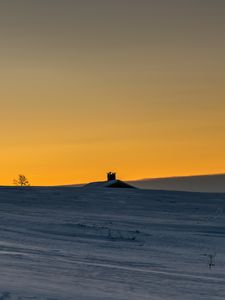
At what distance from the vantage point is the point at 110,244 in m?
8.89

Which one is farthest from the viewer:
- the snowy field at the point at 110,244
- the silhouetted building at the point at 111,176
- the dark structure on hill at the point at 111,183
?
the silhouetted building at the point at 111,176

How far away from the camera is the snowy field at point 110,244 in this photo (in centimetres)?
514

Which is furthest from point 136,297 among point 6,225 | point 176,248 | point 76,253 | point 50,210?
point 50,210

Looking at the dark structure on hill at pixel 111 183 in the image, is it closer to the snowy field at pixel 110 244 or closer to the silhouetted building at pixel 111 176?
the silhouetted building at pixel 111 176

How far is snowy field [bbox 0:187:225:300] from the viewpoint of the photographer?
16.9 ft

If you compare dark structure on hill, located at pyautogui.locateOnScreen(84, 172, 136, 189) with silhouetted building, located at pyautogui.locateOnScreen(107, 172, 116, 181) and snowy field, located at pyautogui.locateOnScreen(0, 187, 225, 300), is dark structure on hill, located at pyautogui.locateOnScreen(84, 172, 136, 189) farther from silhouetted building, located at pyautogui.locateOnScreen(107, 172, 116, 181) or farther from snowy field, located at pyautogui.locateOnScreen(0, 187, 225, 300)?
snowy field, located at pyautogui.locateOnScreen(0, 187, 225, 300)

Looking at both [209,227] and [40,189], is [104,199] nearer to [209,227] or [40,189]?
[40,189]

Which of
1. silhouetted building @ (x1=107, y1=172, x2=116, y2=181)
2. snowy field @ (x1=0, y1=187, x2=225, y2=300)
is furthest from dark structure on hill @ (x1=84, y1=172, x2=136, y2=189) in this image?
snowy field @ (x1=0, y1=187, x2=225, y2=300)

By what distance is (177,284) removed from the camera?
18.3 ft

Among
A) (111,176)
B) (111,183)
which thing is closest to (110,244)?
(111,183)

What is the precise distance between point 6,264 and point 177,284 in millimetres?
1553

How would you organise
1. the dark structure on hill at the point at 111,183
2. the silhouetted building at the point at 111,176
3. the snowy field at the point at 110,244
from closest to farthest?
1. the snowy field at the point at 110,244
2. the dark structure on hill at the point at 111,183
3. the silhouetted building at the point at 111,176

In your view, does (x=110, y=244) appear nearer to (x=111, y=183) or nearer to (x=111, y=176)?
(x=111, y=183)

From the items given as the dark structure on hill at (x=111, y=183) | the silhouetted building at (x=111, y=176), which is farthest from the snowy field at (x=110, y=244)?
the silhouetted building at (x=111, y=176)
